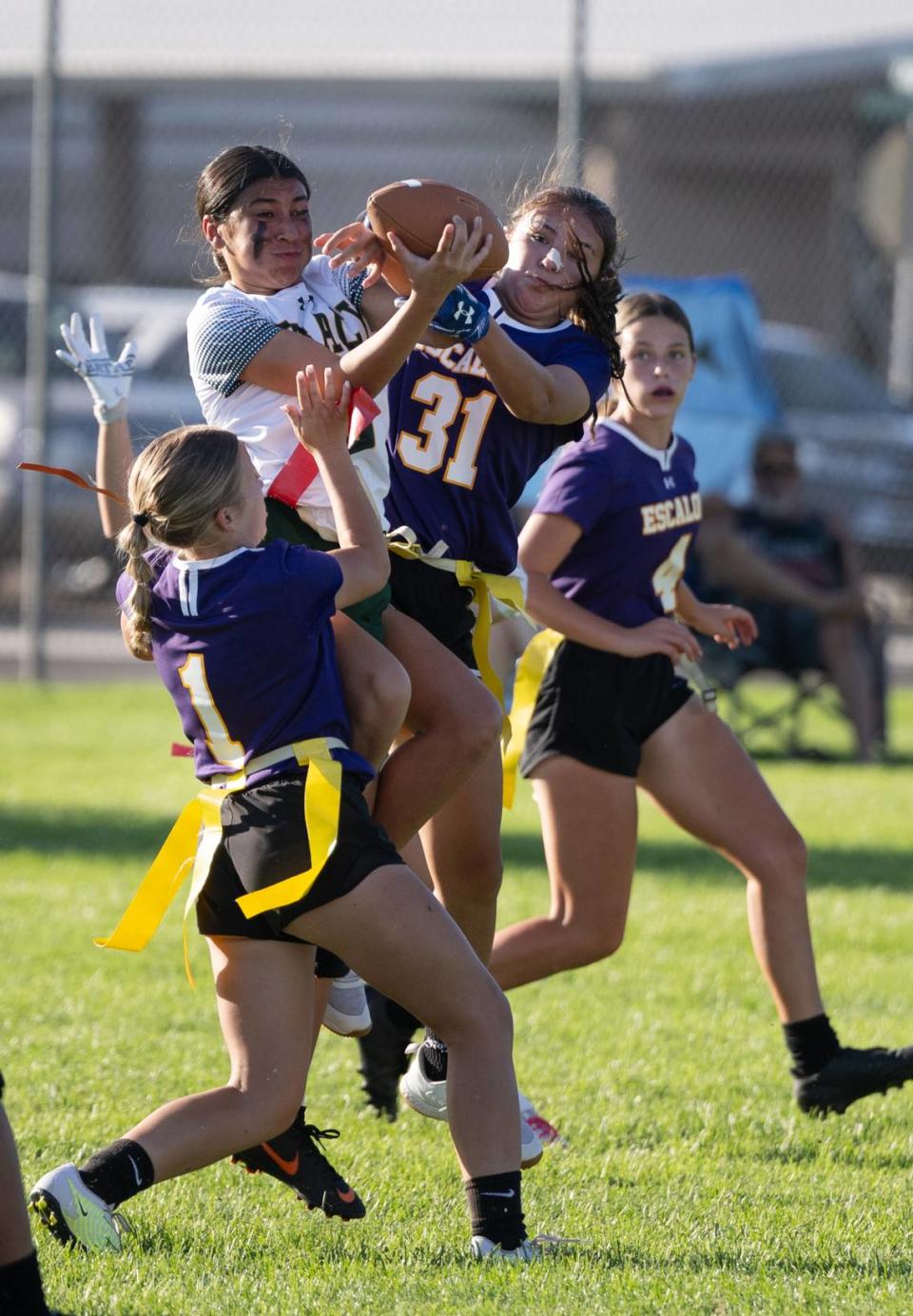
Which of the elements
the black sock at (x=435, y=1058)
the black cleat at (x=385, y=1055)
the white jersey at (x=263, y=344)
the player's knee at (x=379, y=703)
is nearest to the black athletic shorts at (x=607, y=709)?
the black cleat at (x=385, y=1055)

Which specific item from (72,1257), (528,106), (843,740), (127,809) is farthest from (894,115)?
(72,1257)

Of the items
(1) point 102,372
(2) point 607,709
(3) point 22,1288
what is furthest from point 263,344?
(3) point 22,1288

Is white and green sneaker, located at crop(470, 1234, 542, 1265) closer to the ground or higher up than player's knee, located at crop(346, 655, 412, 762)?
closer to the ground

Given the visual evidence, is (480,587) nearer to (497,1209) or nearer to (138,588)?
(138,588)

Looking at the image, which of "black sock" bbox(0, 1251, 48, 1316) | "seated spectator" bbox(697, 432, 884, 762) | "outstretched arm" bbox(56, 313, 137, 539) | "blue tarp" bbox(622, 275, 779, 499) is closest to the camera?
"black sock" bbox(0, 1251, 48, 1316)

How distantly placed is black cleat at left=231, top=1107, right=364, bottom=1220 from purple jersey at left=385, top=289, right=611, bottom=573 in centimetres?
128

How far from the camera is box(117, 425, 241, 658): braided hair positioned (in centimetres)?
343

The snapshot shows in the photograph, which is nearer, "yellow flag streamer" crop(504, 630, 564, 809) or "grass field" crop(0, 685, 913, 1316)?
"grass field" crop(0, 685, 913, 1316)

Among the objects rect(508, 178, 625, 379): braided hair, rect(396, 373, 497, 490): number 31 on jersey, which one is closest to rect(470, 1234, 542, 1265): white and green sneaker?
rect(396, 373, 497, 490): number 31 on jersey

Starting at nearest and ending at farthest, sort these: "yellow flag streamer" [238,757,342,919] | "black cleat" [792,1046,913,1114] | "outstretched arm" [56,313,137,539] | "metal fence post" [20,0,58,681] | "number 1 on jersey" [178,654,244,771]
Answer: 1. "yellow flag streamer" [238,757,342,919]
2. "number 1 on jersey" [178,654,244,771]
3. "outstretched arm" [56,313,137,539]
4. "black cleat" [792,1046,913,1114]
5. "metal fence post" [20,0,58,681]

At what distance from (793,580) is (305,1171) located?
6.87 m

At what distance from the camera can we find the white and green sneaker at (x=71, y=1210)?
3.41 metres

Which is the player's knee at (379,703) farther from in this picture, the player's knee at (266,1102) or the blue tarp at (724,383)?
the blue tarp at (724,383)

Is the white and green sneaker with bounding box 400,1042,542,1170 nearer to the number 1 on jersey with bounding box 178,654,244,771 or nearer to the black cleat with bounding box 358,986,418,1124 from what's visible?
the black cleat with bounding box 358,986,418,1124
